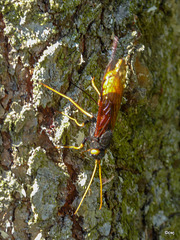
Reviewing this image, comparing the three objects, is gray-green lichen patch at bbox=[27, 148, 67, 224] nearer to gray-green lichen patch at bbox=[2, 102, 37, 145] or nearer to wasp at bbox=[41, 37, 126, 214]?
gray-green lichen patch at bbox=[2, 102, 37, 145]

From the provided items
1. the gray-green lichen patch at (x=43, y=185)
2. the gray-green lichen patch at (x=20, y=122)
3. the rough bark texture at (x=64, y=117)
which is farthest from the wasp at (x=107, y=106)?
the gray-green lichen patch at (x=20, y=122)

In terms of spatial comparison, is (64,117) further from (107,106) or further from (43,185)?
(43,185)

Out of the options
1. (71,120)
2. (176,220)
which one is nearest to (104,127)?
(71,120)

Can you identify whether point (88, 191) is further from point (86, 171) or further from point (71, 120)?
point (71, 120)

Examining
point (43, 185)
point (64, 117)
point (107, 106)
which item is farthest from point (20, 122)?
point (107, 106)

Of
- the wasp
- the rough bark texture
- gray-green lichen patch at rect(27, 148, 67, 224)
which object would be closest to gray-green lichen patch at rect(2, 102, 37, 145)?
the rough bark texture

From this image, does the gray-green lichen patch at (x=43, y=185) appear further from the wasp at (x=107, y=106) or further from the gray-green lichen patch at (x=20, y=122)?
the wasp at (x=107, y=106)

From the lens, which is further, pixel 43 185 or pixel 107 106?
pixel 107 106

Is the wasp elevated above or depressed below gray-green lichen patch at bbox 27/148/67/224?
above
